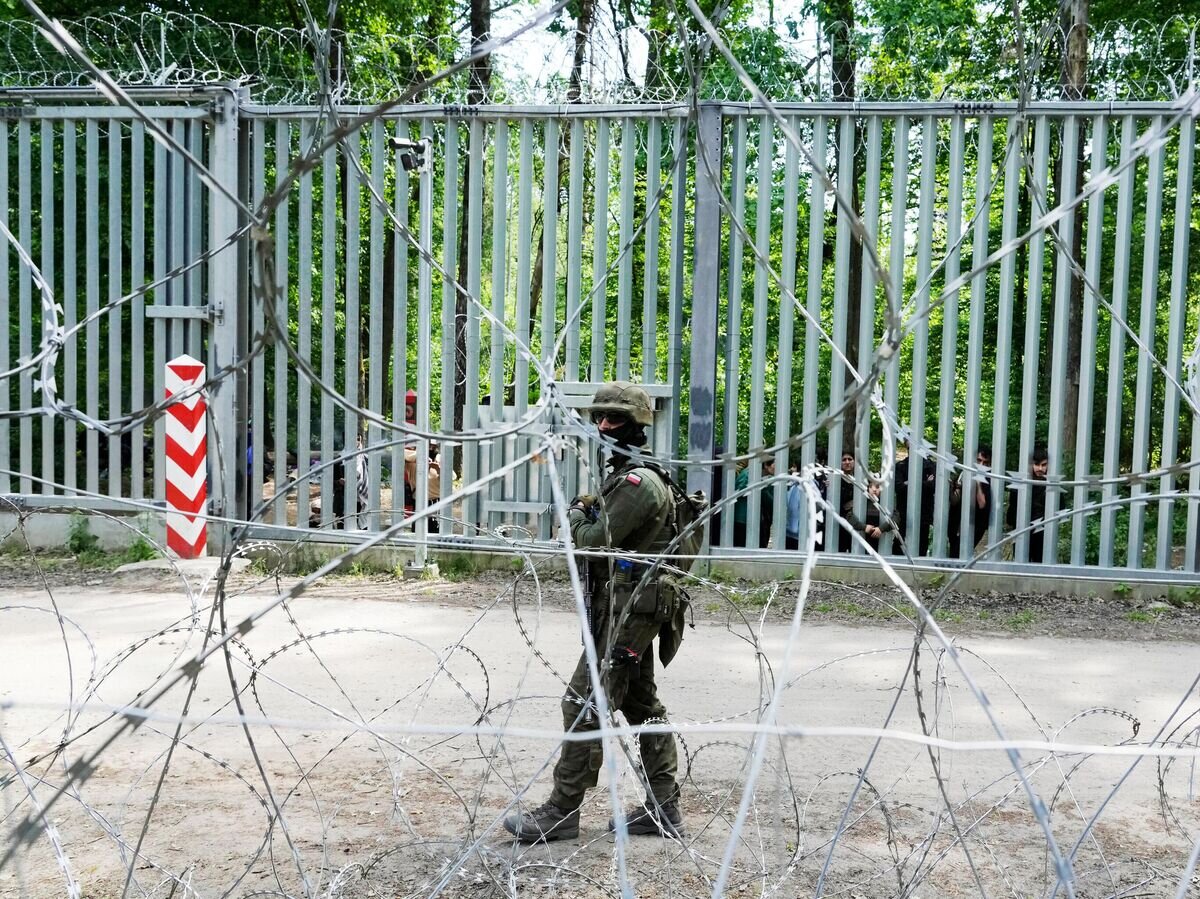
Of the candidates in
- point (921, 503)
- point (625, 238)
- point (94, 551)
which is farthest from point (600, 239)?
point (94, 551)

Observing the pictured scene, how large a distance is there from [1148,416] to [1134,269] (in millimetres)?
4614

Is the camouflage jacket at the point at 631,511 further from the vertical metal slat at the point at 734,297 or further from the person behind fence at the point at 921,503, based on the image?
the vertical metal slat at the point at 734,297

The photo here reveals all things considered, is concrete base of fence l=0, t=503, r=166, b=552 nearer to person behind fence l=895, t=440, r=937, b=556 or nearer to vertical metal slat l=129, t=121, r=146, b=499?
vertical metal slat l=129, t=121, r=146, b=499

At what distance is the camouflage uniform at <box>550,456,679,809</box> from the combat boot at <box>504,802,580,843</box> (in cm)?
3

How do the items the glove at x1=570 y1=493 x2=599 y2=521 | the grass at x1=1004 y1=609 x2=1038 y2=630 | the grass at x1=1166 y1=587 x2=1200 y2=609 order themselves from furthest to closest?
the grass at x1=1166 y1=587 x2=1200 y2=609 → the grass at x1=1004 y1=609 x2=1038 y2=630 → the glove at x1=570 y1=493 x2=599 y2=521

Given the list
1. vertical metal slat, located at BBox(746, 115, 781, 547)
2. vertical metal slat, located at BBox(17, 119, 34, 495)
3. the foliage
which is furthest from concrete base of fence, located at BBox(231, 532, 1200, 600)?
vertical metal slat, located at BBox(17, 119, 34, 495)

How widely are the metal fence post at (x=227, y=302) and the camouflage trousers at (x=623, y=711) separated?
5.27 metres

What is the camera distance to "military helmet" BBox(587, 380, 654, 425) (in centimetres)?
417

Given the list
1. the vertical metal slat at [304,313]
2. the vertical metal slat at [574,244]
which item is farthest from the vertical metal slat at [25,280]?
the vertical metal slat at [574,244]

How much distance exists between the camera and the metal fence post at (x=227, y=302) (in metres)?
8.89

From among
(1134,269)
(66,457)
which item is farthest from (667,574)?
(1134,269)

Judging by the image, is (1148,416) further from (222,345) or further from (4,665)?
(4,665)

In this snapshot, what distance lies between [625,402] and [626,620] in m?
0.70

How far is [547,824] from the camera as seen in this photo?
411cm
